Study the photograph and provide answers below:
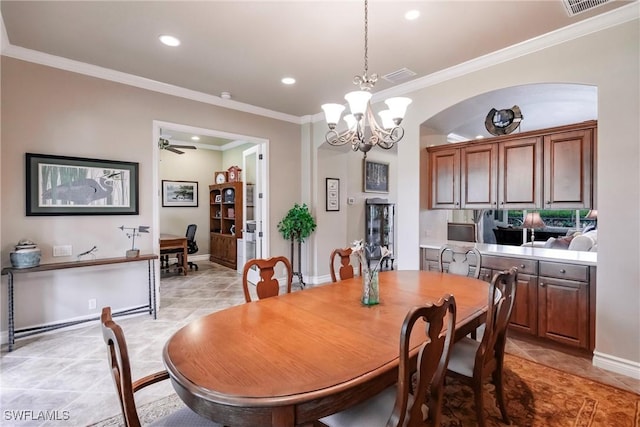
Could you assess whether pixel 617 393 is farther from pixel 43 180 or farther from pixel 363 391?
pixel 43 180

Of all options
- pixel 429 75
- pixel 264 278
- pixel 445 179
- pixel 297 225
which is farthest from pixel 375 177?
pixel 264 278

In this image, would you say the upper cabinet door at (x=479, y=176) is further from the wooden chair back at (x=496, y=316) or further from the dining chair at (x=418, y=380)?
the dining chair at (x=418, y=380)

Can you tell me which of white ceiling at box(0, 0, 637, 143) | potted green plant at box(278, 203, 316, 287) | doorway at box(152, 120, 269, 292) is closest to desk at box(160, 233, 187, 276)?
doorway at box(152, 120, 269, 292)

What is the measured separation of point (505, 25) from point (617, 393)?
10.2 feet

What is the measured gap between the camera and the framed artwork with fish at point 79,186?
3318mm

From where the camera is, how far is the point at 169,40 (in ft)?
9.86

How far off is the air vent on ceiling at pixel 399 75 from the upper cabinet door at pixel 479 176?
1140 millimetres

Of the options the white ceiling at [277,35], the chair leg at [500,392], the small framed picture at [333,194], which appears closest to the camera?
the chair leg at [500,392]

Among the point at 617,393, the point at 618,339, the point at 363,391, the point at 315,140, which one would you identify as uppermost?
the point at 315,140

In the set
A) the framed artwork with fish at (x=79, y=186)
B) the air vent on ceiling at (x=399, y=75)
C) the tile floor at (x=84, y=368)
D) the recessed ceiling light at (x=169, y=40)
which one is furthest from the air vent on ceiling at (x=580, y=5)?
the framed artwork with fish at (x=79, y=186)

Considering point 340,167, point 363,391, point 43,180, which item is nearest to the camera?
point 363,391

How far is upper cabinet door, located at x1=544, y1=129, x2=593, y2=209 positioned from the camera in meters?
2.95

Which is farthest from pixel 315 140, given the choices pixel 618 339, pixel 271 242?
pixel 618 339

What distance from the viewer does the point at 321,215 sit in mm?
5660
